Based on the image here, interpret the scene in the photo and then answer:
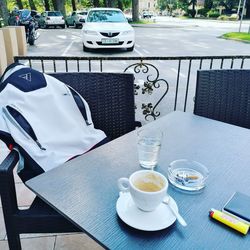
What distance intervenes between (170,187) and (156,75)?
178 inches

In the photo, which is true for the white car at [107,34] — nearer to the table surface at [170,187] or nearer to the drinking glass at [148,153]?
the table surface at [170,187]

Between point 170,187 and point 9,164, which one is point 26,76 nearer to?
point 9,164

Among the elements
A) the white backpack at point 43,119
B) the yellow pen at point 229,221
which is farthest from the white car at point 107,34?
the yellow pen at point 229,221

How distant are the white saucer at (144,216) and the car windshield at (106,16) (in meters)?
8.78

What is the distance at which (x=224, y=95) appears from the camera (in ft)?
6.18

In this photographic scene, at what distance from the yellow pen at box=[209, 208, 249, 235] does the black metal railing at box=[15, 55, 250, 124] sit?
1.74 m

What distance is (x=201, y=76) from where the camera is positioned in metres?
1.82

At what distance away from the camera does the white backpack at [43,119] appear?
1.35 m

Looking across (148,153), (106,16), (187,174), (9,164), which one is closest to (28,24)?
(106,16)

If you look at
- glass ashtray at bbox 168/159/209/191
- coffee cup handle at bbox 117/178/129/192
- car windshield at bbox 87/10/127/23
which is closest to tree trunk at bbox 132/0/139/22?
car windshield at bbox 87/10/127/23

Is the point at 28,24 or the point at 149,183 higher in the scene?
the point at 149,183

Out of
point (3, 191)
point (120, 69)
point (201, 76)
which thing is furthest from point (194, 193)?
point (120, 69)

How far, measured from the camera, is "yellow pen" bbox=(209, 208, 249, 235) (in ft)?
2.61

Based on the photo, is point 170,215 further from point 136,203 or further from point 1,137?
point 1,137
